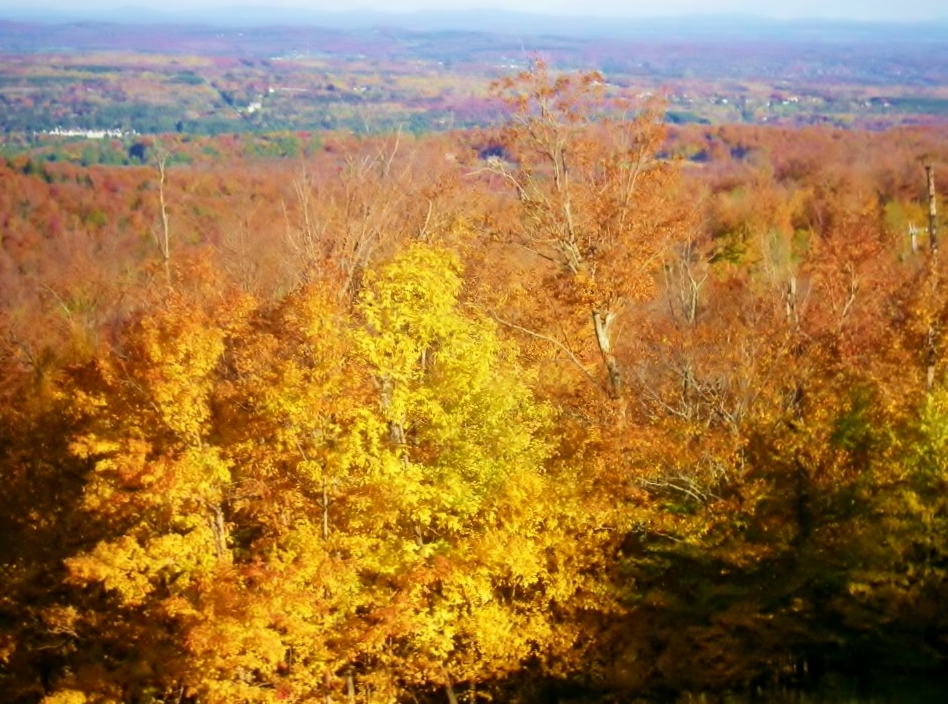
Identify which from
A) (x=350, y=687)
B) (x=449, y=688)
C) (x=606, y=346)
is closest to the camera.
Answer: (x=350, y=687)

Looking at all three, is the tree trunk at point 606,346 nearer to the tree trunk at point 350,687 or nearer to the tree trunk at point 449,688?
the tree trunk at point 449,688

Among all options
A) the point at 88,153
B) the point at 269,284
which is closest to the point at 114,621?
the point at 269,284

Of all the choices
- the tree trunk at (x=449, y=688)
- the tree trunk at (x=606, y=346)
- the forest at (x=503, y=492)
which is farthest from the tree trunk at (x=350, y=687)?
the tree trunk at (x=606, y=346)

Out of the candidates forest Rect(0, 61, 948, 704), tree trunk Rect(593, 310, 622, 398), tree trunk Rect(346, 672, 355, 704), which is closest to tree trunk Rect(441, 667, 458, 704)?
forest Rect(0, 61, 948, 704)

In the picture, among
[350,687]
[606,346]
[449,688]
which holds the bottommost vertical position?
[449,688]

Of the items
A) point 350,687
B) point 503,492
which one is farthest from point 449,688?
point 503,492

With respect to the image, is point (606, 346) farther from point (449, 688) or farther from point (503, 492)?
point (449, 688)

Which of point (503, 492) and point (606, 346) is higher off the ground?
point (606, 346)

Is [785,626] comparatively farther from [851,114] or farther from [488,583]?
[851,114]

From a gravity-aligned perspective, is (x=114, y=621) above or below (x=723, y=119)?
below
